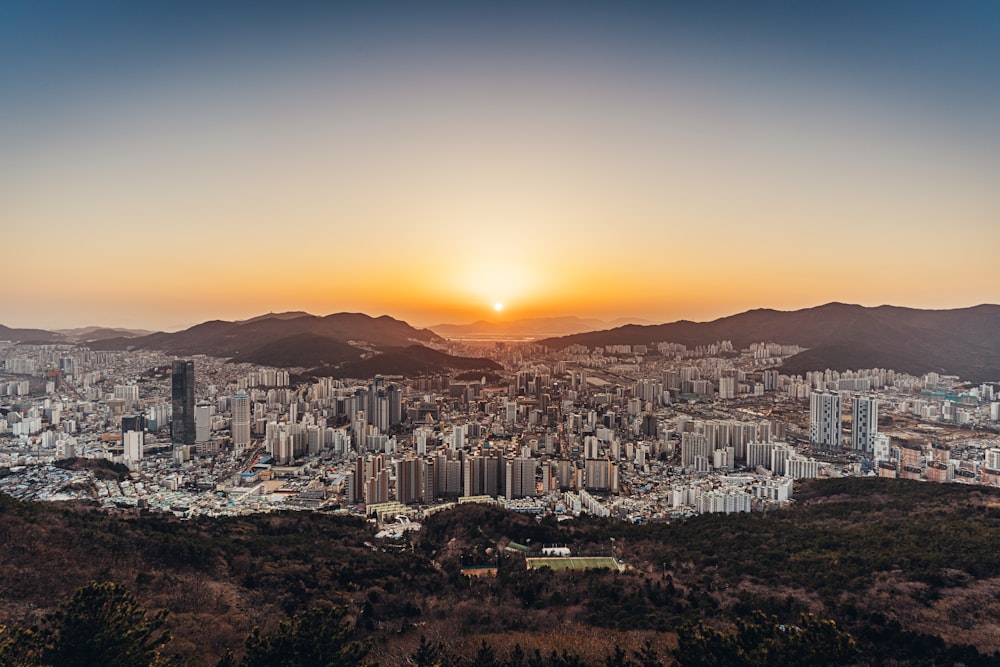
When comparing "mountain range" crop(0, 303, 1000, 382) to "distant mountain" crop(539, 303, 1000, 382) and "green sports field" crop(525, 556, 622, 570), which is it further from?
Result: "green sports field" crop(525, 556, 622, 570)

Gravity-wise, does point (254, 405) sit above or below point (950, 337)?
below

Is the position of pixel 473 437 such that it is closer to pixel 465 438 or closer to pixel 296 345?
pixel 465 438

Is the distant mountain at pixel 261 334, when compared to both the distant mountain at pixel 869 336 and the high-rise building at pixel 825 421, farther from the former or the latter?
the high-rise building at pixel 825 421

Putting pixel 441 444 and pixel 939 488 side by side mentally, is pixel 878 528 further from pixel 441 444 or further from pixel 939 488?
pixel 441 444

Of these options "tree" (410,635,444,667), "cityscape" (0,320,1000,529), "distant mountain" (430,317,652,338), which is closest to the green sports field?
"tree" (410,635,444,667)

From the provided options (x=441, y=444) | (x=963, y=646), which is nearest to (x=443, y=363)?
(x=441, y=444)
